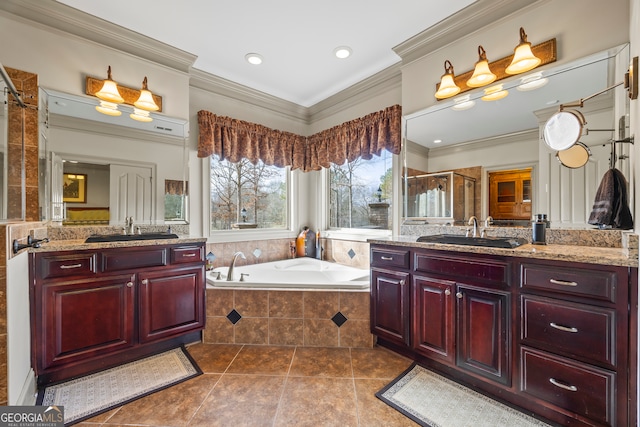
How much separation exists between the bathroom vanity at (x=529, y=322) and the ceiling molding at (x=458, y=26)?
1.67m

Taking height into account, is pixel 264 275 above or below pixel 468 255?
below

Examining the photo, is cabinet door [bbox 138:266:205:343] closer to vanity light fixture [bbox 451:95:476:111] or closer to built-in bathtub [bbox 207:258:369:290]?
built-in bathtub [bbox 207:258:369:290]

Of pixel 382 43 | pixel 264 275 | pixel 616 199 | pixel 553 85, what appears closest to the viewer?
pixel 616 199

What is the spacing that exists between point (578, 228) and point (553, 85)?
0.96 m

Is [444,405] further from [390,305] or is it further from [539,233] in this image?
[539,233]

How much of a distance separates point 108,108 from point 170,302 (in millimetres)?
1705

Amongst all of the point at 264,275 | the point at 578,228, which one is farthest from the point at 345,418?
the point at 578,228

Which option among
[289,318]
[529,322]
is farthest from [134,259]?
[529,322]

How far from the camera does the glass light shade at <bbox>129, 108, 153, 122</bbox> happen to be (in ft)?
8.22

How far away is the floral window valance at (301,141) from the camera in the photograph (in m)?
2.88

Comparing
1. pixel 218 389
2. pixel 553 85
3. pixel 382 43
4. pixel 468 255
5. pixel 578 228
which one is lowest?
pixel 218 389

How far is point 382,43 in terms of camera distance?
2.49 metres

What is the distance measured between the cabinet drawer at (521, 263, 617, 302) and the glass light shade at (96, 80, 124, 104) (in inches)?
122

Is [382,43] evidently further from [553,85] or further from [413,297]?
[413,297]
